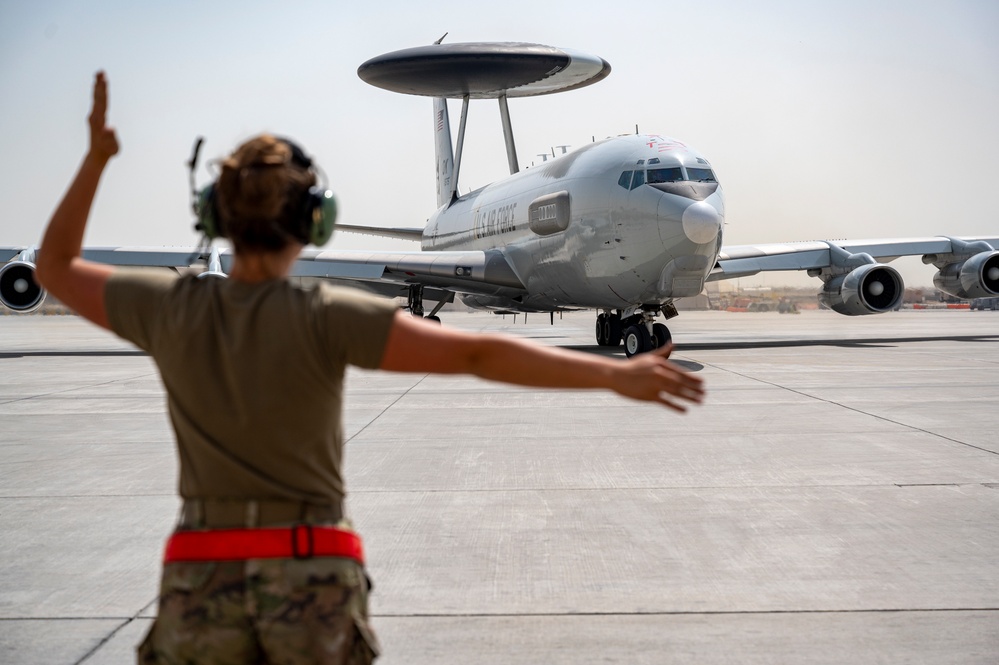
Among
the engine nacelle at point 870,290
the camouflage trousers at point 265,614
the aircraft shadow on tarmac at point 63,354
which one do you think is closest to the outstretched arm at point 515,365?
the camouflage trousers at point 265,614

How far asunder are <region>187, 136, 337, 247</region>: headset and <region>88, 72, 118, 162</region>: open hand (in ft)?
0.55

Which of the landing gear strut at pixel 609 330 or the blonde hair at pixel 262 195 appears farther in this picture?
the landing gear strut at pixel 609 330

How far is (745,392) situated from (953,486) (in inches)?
225

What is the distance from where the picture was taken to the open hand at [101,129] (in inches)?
86.0

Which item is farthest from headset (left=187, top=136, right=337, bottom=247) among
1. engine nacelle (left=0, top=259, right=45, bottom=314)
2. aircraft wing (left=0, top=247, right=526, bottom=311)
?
engine nacelle (left=0, top=259, right=45, bottom=314)

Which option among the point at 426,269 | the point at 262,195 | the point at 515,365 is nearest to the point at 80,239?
the point at 262,195

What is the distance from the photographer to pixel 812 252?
24.4 metres

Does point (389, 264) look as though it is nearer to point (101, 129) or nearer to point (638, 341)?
point (638, 341)

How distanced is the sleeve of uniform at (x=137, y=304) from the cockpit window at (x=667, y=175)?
49.0ft

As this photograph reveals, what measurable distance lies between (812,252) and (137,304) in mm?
23930

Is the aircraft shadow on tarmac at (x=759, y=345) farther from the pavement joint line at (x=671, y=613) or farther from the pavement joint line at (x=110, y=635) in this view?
the pavement joint line at (x=110, y=635)

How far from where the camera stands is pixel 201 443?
200 cm

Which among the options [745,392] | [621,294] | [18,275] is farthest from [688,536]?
[18,275]

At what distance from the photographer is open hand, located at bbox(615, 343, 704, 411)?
190cm
